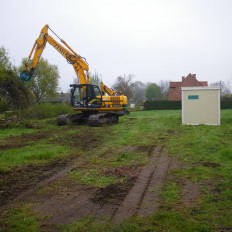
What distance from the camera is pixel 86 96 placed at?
21.9 m

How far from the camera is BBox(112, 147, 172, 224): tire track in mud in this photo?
215 inches

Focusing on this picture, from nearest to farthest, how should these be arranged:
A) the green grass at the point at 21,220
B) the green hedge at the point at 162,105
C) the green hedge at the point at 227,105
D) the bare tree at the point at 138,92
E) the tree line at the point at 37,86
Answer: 1. the green grass at the point at 21,220
2. the tree line at the point at 37,86
3. the green hedge at the point at 227,105
4. the green hedge at the point at 162,105
5. the bare tree at the point at 138,92

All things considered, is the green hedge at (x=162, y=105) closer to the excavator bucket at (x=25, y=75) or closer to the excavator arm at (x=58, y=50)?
the excavator arm at (x=58, y=50)

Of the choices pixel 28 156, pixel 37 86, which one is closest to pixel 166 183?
pixel 28 156

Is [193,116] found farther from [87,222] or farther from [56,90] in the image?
[56,90]

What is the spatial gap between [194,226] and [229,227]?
19.1 inches

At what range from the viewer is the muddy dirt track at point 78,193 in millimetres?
5449

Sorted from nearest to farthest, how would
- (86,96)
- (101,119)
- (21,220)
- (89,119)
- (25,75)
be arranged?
(21,220), (89,119), (25,75), (101,119), (86,96)

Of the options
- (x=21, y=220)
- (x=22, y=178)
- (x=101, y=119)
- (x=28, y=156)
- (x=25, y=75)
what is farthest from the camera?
(x=101, y=119)

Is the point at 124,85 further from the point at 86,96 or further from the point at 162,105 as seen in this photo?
the point at 86,96

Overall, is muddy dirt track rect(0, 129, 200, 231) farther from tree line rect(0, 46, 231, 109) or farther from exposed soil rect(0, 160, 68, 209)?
tree line rect(0, 46, 231, 109)

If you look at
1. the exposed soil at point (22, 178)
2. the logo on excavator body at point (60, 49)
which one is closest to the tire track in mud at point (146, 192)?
the exposed soil at point (22, 178)

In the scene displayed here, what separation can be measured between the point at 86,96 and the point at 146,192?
1567 cm

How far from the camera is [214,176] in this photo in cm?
778
